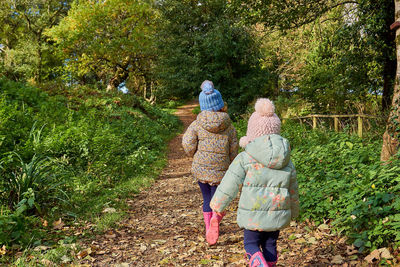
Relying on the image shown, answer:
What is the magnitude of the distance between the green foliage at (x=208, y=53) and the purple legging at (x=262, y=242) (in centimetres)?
Answer: 1376

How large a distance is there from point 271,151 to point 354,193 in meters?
2.11

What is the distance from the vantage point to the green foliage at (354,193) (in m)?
3.29

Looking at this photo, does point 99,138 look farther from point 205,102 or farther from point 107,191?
point 205,102

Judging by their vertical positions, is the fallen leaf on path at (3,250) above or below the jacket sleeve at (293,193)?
below

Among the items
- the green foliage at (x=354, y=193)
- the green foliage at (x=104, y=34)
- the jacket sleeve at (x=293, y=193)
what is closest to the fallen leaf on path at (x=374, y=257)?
the green foliage at (x=354, y=193)

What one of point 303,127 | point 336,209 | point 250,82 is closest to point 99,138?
point 336,209

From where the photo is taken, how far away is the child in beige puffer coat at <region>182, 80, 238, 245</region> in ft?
12.7

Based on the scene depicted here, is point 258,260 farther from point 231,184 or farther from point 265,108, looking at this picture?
point 265,108

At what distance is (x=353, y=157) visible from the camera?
540cm

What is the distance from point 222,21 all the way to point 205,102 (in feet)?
44.8

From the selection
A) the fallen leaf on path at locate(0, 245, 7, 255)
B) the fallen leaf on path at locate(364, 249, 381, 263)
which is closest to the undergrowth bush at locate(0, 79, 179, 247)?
the fallen leaf on path at locate(0, 245, 7, 255)

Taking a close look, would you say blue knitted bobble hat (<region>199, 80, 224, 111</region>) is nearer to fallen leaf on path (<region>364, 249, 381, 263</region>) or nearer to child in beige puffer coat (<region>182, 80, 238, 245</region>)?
child in beige puffer coat (<region>182, 80, 238, 245</region>)

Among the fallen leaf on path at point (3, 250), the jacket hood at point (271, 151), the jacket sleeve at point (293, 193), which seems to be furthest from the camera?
the fallen leaf on path at point (3, 250)

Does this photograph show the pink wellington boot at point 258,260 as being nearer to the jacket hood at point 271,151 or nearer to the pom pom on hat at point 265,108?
the jacket hood at point 271,151
